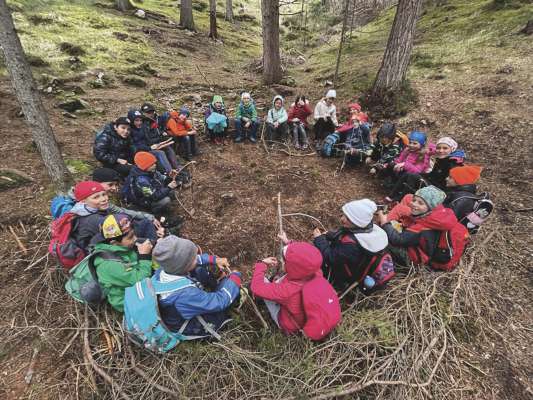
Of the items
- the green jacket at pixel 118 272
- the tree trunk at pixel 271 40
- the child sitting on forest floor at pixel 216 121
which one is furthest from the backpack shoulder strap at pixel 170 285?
the tree trunk at pixel 271 40

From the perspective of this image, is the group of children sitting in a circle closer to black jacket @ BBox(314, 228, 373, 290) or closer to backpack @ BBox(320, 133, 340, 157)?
black jacket @ BBox(314, 228, 373, 290)

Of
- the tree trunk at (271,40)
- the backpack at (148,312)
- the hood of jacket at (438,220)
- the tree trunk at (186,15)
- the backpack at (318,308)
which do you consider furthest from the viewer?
the tree trunk at (186,15)

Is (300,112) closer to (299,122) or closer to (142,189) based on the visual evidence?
(299,122)

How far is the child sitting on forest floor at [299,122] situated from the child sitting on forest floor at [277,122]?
0.87ft

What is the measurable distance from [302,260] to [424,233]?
1833mm

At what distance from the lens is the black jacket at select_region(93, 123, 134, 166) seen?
203 inches

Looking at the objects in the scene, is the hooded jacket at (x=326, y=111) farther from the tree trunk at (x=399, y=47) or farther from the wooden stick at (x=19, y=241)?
the wooden stick at (x=19, y=241)

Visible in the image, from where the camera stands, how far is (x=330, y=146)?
6.98 m

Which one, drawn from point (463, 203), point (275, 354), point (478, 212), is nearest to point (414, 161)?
point (463, 203)

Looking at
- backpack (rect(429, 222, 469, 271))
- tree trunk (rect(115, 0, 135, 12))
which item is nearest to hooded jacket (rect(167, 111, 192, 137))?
backpack (rect(429, 222, 469, 271))

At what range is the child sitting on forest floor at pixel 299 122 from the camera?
7.59 metres

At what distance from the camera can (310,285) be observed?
256 centimetres

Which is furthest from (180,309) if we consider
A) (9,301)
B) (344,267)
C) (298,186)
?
(298,186)

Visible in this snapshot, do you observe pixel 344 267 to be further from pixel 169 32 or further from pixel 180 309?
pixel 169 32
